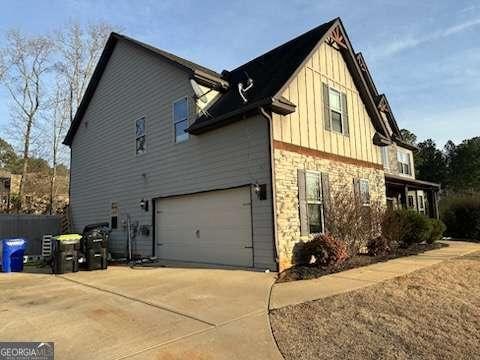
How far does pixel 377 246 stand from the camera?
11930mm

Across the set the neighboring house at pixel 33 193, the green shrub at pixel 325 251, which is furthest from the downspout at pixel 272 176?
the neighboring house at pixel 33 193

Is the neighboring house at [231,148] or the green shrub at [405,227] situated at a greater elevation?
the neighboring house at [231,148]

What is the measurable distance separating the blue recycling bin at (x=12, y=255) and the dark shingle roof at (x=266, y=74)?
20.4ft

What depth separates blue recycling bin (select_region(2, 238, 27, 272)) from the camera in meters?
11.2

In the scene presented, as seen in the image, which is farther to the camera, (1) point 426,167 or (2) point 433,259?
(1) point 426,167

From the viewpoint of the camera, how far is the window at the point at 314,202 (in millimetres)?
10891

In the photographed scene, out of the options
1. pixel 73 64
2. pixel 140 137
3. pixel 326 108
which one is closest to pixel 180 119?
pixel 140 137

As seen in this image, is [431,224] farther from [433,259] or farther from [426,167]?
[426,167]

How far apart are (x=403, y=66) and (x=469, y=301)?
33.0ft

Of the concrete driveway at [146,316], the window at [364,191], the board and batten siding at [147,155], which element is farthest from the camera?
the window at [364,191]

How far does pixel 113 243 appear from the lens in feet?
51.3

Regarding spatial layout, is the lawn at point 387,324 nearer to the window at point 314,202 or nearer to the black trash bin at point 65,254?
the window at point 314,202

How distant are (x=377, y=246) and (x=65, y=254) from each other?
927cm

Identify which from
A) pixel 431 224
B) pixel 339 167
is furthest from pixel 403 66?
pixel 431 224
